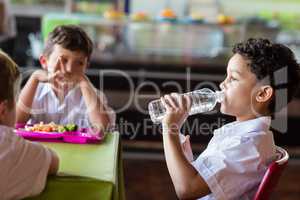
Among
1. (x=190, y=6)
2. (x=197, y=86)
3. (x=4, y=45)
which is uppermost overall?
(x=190, y=6)

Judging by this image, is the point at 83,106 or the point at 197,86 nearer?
the point at 83,106

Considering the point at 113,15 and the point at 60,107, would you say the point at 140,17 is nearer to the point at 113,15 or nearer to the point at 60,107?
the point at 113,15

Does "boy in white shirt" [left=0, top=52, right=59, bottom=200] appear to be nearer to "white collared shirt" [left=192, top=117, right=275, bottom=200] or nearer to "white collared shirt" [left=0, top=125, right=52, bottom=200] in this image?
"white collared shirt" [left=0, top=125, right=52, bottom=200]

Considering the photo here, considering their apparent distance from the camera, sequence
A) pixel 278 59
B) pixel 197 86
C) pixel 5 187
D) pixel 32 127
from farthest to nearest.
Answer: pixel 197 86
pixel 32 127
pixel 278 59
pixel 5 187

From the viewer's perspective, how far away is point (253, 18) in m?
3.54

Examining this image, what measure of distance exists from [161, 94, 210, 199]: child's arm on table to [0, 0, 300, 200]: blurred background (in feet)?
5.87

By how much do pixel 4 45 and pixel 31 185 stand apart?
217 cm

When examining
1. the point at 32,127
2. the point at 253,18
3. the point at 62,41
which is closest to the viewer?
the point at 32,127

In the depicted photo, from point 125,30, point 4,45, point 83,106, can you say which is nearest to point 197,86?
point 125,30

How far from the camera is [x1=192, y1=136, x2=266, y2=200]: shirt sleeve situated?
3.82 feet

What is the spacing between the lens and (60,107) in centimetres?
181

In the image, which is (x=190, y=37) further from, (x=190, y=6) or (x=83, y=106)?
(x=83, y=106)

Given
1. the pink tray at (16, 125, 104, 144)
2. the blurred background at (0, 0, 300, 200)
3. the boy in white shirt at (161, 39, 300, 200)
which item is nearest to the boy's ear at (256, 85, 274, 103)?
the boy in white shirt at (161, 39, 300, 200)

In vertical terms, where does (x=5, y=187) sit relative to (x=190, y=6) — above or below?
below
